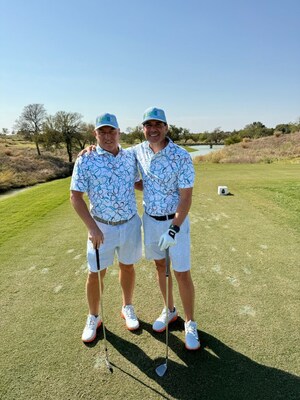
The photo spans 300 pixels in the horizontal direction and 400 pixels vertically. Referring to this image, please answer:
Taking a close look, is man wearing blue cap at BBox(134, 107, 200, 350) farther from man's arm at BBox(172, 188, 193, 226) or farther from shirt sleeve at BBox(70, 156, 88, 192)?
shirt sleeve at BBox(70, 156, 88, 192)

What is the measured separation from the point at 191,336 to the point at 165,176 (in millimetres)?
1730

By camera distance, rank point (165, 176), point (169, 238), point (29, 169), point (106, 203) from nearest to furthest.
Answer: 1. point (169, 238)
2. point (165, 176)
3. point (106, 203)
4. point (29, 169)

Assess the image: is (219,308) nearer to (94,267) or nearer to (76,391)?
(94,267)

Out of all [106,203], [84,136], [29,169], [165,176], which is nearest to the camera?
[165,176]

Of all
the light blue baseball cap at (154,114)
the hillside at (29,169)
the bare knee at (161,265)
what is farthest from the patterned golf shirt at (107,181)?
the hillside at (29,169)

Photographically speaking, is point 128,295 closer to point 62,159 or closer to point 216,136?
point 62,159

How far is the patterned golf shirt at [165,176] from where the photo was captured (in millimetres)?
3018

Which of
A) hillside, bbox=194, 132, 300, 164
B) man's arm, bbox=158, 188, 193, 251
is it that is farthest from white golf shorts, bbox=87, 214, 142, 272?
hillside, bbox=194, 132, 300, 164

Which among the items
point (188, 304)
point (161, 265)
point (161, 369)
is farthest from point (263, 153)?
point (161, 369)

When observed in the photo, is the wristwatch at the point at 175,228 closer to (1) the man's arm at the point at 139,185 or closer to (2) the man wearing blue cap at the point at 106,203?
(2) the man wearing blue cap at the point at 106,203

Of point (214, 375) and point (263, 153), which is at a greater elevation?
point (214, 375)

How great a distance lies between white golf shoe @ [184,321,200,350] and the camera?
10.3ft

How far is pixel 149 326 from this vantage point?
354 cm

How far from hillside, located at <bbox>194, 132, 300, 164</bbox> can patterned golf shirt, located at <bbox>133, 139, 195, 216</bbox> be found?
23333mm
